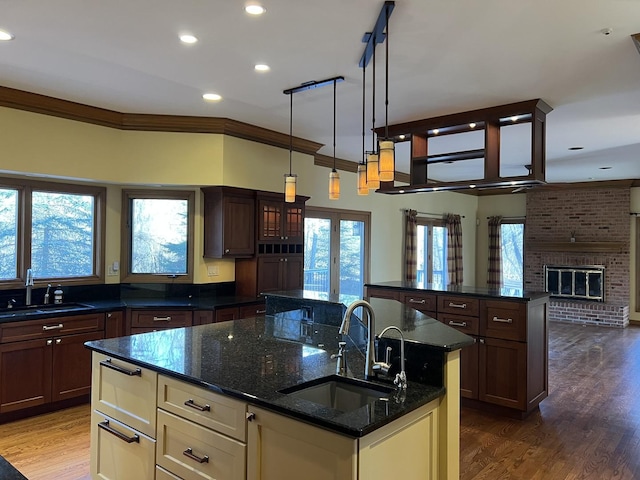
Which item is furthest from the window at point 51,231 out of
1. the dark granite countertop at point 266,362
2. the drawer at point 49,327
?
the dark granite countertop at point 266,362

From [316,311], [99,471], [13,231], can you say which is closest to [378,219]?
[316,311]

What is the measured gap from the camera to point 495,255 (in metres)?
10.3

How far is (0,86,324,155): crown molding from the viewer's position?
3.93 metres

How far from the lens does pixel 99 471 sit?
2.58 meters

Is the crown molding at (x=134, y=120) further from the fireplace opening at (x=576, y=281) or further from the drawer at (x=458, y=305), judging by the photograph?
the fireplace opening at (x=576, y=281)

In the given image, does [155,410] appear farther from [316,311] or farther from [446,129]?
[446,129]

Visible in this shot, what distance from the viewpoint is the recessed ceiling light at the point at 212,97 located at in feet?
12.9

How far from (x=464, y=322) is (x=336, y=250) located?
9.86 feet

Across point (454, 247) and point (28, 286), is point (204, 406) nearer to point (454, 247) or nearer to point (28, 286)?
point (28, 286)

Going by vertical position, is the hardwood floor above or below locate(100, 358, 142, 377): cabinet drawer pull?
below

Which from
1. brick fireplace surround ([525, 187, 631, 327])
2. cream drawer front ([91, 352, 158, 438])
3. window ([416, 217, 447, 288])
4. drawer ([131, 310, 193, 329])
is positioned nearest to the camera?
cream drawer front ([91, 352, 158, 438])

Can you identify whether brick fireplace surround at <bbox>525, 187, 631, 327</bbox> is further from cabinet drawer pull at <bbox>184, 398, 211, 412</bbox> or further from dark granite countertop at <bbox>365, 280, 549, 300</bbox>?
cabinet drawer pull at <bbox>184, 398, 211, 412</bbox>

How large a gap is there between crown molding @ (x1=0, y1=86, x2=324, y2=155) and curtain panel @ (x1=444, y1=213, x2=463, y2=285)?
5.17 metres

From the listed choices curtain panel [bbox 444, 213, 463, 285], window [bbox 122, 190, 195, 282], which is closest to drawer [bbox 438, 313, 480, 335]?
window [bbox 122, 190, 195, 282]
